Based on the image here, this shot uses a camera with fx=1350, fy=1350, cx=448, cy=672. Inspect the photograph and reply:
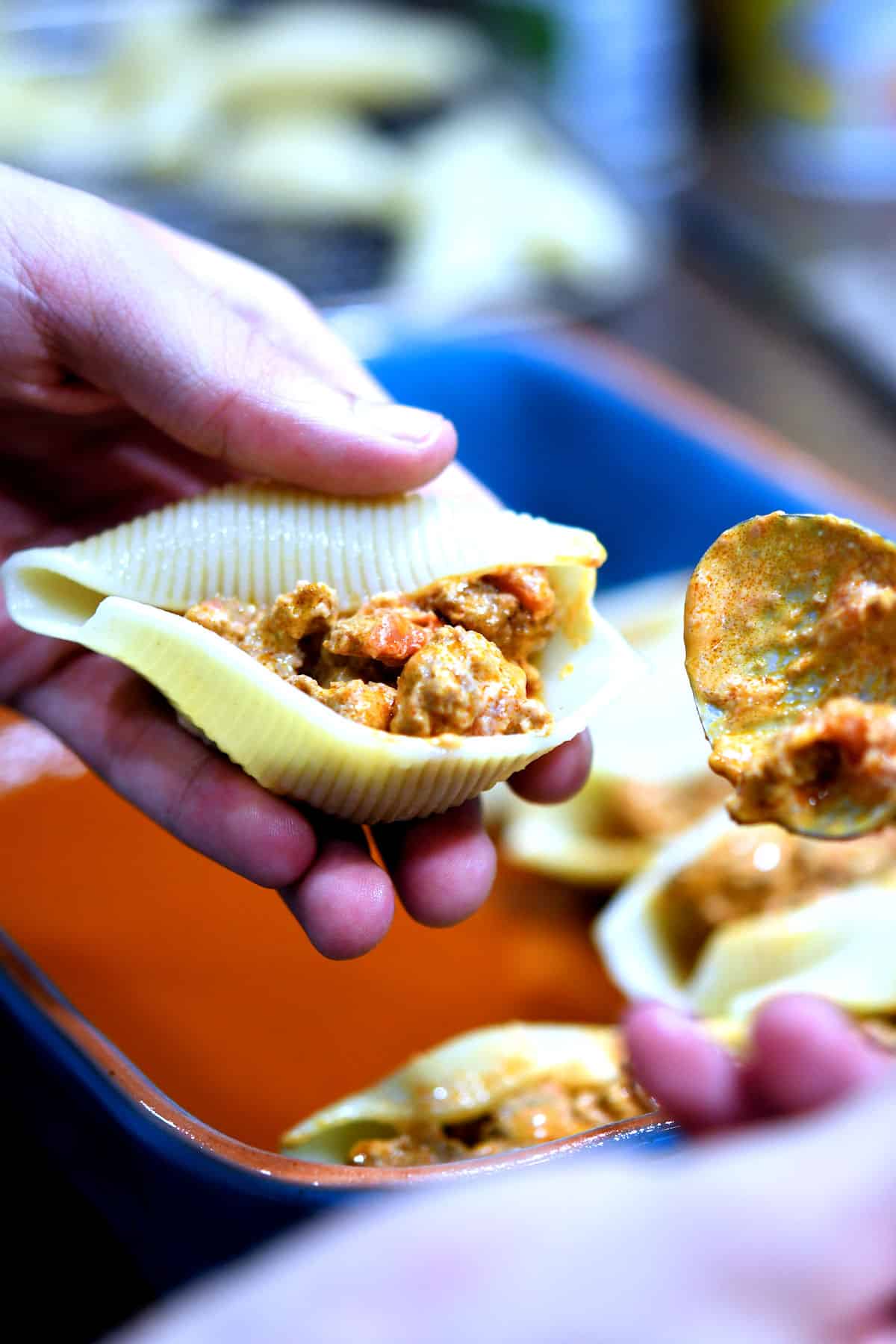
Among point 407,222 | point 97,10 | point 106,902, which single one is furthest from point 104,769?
point 97,10

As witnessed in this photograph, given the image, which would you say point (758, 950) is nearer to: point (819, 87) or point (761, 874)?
point (761, 874)

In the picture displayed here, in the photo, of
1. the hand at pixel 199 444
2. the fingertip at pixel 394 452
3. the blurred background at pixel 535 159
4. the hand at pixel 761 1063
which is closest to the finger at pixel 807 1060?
the hand at pixel 761 1063

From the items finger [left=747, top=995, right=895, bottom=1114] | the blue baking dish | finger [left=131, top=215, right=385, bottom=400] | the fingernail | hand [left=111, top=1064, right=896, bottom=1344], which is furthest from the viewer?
finger [left=131, top=215, right=385, bottom=400]

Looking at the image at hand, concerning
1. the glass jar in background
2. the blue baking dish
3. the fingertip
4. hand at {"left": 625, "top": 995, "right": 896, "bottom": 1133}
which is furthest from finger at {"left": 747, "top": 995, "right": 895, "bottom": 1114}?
the glass jar in background

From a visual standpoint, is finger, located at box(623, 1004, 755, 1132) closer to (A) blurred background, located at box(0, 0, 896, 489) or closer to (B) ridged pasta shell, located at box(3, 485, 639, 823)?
(B) ridged pasta shell, located at box(3, 485, 639, 823)

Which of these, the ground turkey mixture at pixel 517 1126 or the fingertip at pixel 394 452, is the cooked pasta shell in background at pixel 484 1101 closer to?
the ground turkey mixture at pixel 517 1126

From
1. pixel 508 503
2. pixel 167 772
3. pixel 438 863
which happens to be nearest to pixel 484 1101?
pixel 438 863
